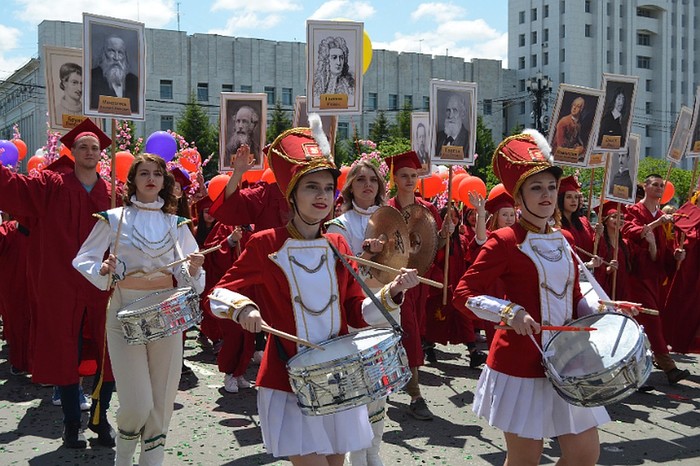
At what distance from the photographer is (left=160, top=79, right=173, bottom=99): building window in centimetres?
6444

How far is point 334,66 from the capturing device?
7.42 metres

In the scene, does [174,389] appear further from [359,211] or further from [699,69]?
[699,69]

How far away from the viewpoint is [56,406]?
301 inches

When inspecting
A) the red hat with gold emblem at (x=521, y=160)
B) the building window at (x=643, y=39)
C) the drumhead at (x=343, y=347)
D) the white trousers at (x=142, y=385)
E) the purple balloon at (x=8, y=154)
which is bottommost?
the white trousers at (x=142, y=385)

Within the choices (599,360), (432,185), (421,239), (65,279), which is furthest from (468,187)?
(599,360)

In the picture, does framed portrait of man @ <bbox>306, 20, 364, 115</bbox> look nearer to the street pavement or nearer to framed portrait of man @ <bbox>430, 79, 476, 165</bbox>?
framed portrait of man @ <bbox>430, 79, 476, 165</bbox>

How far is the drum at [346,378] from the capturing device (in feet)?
11.7

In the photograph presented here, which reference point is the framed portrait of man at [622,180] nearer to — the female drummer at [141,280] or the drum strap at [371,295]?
the female drummer at [141,280]

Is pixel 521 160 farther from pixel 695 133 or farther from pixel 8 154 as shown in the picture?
pixel 8 154

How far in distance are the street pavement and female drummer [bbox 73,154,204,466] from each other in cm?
82

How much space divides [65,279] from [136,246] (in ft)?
4.00

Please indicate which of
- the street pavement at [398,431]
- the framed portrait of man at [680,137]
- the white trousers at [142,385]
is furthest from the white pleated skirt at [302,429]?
the framed portrait of man at [680,137]

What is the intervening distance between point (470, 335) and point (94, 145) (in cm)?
541

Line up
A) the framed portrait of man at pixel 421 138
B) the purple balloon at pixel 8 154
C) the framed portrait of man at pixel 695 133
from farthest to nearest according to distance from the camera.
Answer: the purple balloon at pixel 8 154 < the framed portrait of man at pixel 421 138 < the framed portrait of man at pixel 695 133
